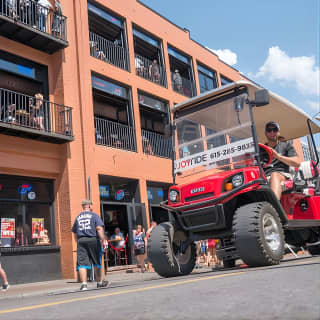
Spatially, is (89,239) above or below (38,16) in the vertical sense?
below

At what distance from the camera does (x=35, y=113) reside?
1479 centimetres

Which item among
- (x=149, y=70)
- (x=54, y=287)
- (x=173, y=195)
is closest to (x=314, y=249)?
(x=173, y=195)

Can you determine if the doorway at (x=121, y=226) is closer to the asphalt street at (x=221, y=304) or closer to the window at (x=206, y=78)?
the window at (x=206, y=78)

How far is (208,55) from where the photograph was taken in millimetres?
26469

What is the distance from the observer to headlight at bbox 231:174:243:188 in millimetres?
6486

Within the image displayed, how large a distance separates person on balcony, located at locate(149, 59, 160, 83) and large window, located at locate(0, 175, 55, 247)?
8.51m

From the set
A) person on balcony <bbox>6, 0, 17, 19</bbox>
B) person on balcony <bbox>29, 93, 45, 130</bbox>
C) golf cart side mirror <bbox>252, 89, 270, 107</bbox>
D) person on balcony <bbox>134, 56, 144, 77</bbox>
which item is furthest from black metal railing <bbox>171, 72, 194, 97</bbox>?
golf cart side mirror <bbox>252, 89, 270, 107</bbox>

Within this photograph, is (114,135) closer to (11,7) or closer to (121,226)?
(121,226)

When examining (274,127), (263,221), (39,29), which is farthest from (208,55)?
(263,221)

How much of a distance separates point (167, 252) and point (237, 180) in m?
1.63

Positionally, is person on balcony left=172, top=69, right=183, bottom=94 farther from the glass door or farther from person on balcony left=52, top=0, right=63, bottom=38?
person on balcony left=52, top=0, right=63, bottom=38

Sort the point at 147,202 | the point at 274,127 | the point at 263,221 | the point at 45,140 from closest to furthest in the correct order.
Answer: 1. the point at 263,221
2. the point at 274,127
3. the point at 45,140
4. the point at 147,202

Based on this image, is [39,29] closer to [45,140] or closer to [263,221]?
[45,140]

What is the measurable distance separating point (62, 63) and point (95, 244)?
9643 mm
